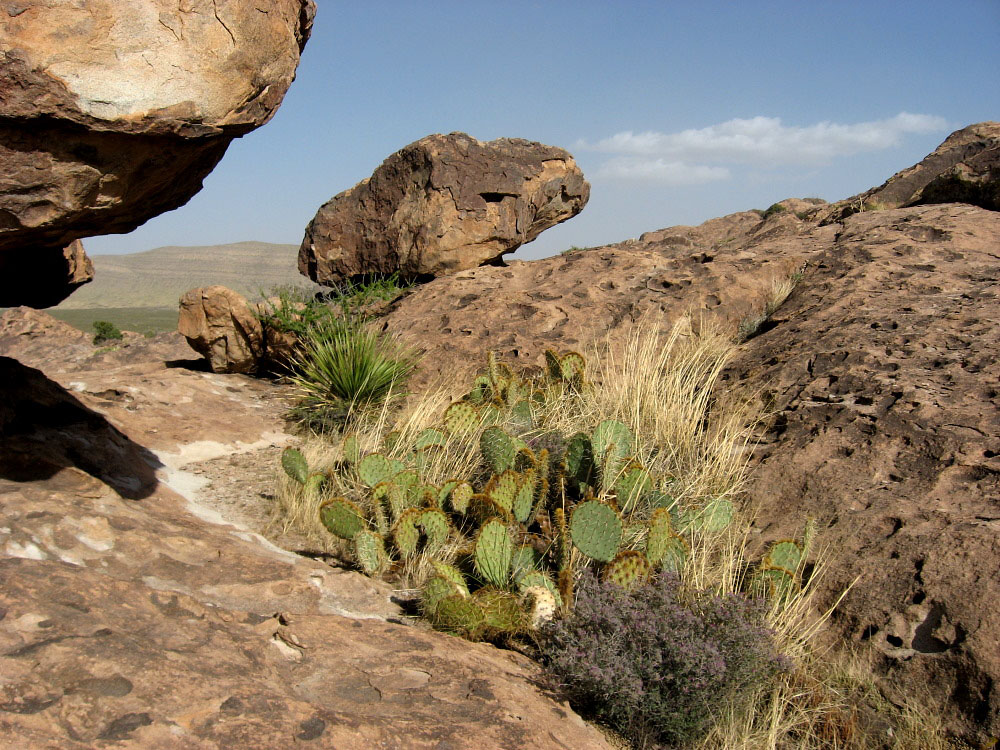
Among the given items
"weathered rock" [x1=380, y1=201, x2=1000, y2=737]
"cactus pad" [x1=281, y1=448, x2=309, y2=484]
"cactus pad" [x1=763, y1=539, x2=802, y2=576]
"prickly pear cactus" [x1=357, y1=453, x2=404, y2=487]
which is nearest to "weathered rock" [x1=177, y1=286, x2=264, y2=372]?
"weathered rock" [x1=380, y1=201, x2=1000, y2=737]

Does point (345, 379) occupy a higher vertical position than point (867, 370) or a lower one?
lower

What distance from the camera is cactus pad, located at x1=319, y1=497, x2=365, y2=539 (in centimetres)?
445

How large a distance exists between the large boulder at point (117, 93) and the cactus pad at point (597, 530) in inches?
95.9

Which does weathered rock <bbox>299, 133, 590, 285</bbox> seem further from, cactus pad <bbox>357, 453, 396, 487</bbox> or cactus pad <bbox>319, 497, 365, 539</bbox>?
cactus pad <bbox>319, 497, 365, 539</bbox>

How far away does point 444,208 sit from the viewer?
33.9 ft

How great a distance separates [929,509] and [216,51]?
4.05m

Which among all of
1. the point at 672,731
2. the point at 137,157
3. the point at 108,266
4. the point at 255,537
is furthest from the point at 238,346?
the point at 108,266

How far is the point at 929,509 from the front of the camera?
4074 millimetres

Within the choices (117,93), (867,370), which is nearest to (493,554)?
(117,93)

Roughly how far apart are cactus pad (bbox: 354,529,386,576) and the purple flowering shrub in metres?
1.16

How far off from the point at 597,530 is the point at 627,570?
0.87 ft

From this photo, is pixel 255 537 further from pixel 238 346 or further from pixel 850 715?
pixel 238 346

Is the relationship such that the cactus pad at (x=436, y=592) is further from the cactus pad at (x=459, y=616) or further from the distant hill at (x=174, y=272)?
the distant hill at (x=174, y=272)

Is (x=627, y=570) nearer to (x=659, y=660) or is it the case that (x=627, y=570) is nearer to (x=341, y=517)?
(x=659, y=660)
